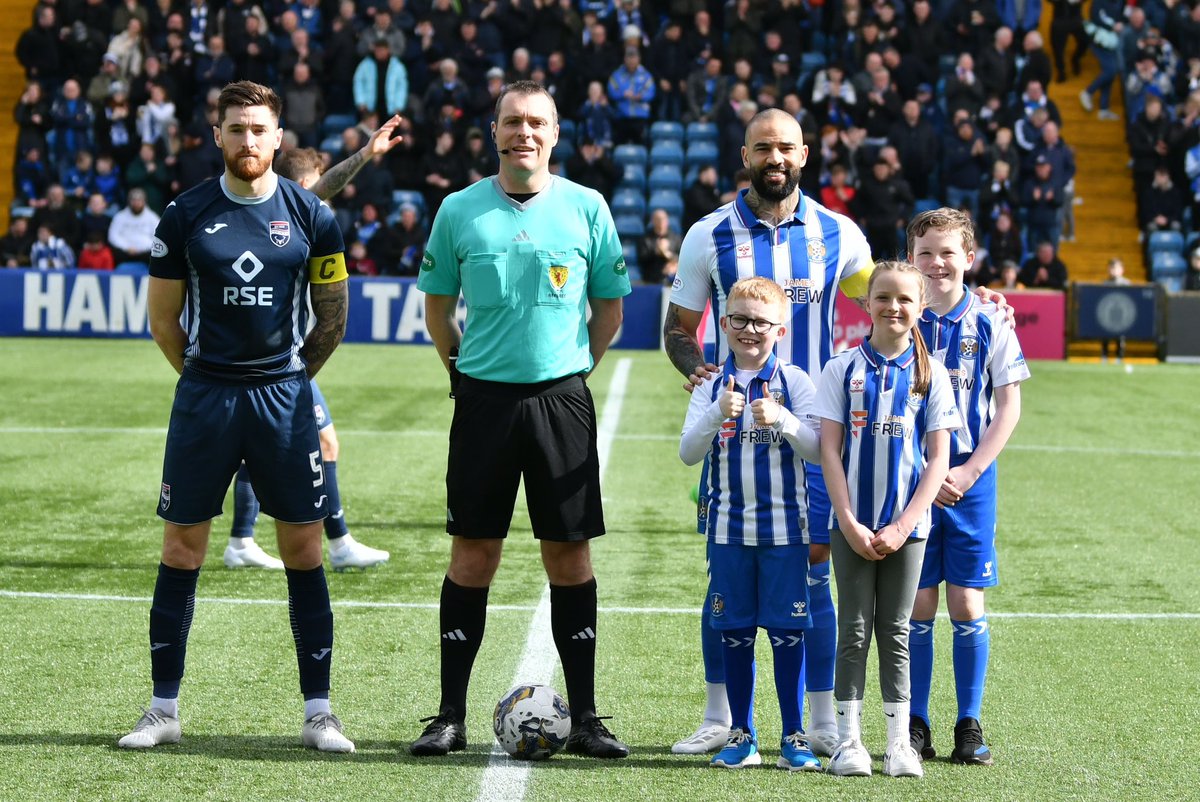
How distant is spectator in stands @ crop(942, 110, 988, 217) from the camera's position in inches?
924

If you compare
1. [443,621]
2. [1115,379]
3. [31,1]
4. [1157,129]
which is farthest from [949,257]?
[31,1]

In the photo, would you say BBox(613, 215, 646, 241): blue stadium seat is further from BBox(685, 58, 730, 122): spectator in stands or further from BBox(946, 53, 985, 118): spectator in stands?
BBox(946, 53, 985, 118): spectator in stands

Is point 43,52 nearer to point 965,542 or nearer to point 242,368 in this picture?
point 242,368

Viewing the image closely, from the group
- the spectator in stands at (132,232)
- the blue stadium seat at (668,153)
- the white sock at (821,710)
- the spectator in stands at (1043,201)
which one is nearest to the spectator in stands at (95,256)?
the spectator in stands at (132,232)

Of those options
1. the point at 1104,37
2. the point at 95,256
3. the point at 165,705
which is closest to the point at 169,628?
the point at 165,705

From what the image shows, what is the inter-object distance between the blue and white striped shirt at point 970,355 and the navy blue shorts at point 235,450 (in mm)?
2059

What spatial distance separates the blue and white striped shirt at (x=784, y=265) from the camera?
17.6ft

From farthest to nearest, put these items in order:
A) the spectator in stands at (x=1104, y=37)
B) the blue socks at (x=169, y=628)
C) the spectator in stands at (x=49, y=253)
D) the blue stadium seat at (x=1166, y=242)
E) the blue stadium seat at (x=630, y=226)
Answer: the spectator in stands at (x=1104, y=37)
the blue stadium seat at (x=1166, y=242)
the blue stadium seat at (x=630, y=226)
the spectator in stands at (x=49, y=253)
the blue socks at (x=169, y=628)

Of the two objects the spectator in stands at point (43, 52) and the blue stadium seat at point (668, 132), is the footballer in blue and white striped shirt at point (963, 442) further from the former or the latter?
the spectator in stands at point (43, 52)

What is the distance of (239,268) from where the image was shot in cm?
506

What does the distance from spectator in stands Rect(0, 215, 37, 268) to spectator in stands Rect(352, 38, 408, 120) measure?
5038 millimetres

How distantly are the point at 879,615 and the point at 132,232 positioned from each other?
1938 cm

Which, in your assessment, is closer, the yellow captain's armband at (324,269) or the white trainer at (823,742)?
the white trainer at (823,742)

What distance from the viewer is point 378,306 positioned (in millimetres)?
21047
